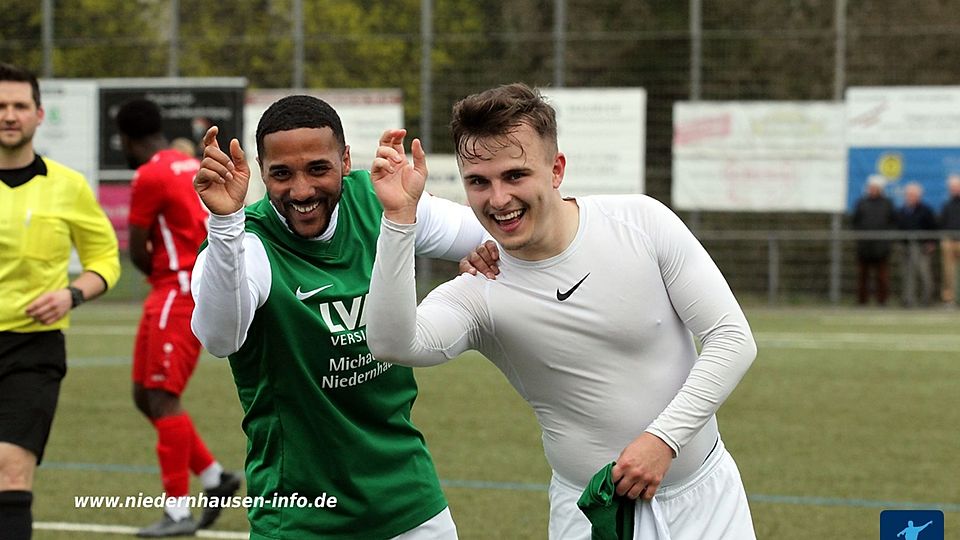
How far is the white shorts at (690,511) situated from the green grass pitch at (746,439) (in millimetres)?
3575

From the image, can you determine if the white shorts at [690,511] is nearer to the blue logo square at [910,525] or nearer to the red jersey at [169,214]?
the blue logo square at [910,525]

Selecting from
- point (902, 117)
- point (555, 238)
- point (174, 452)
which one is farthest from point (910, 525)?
point (902, 117)

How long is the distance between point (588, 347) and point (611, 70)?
21.1m

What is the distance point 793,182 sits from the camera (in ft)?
77.1

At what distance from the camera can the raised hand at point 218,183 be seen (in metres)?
3.98

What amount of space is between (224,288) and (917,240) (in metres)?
20.4

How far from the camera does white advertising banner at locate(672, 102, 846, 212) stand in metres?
23.4

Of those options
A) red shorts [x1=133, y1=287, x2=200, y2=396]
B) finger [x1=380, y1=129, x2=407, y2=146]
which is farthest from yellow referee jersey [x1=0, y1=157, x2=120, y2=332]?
finger [x1=380, y1=129, x2=407, y2=146]

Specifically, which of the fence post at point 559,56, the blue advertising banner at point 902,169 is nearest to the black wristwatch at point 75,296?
the blue advertising banner at point 902,169

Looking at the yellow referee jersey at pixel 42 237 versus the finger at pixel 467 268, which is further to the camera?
the yellow referee jersey at pixel 42 237

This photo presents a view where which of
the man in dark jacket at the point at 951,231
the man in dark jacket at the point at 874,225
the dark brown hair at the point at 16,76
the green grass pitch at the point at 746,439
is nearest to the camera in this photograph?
the dark brown hair at the point at 16,76

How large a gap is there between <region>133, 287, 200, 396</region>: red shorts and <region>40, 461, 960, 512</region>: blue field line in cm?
158

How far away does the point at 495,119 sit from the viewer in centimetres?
389

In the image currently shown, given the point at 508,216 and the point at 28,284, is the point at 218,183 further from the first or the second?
the point at 28,284
